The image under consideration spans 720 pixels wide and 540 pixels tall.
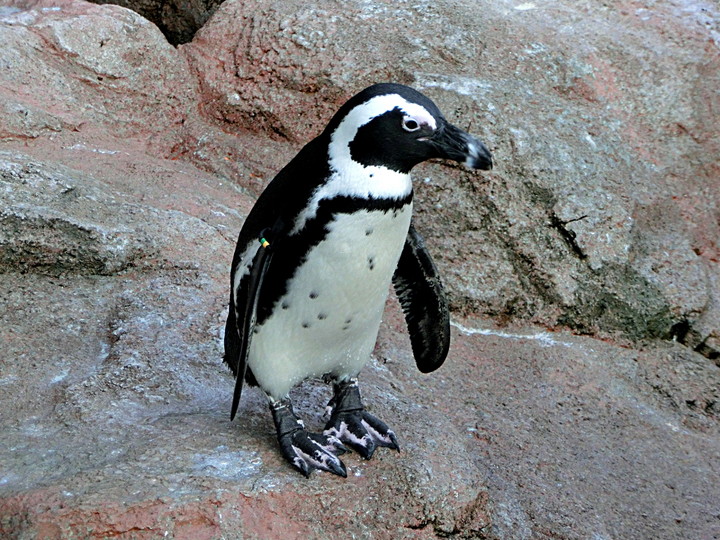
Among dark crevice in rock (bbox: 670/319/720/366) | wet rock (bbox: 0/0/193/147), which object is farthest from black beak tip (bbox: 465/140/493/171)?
wet rock (bbox: 0/0/193/147)

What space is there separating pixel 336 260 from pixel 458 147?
43cm

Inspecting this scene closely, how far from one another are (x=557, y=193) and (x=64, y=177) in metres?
2.30

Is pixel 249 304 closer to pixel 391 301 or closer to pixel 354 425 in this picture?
pixel 354 425

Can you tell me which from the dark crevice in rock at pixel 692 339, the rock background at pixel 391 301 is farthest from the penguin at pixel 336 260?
the dark crevice in rock at pixel 692 339

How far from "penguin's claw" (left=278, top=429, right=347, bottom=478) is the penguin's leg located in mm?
90

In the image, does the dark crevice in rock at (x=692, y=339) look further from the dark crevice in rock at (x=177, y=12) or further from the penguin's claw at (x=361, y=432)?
the dark crevice in rock at (x=177, y=12)

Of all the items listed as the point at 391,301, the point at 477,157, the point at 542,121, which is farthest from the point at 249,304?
the point at 542,121

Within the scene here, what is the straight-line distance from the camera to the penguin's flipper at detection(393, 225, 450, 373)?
8.90 feet

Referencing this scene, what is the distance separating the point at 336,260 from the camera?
2291mm

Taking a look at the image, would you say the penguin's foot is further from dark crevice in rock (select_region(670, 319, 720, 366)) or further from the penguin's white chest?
dark crevice in rock (select_region(670, 319, 720, 366))

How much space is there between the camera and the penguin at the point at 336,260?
7.26ft

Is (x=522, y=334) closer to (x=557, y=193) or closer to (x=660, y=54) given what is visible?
(x=557, y=193)

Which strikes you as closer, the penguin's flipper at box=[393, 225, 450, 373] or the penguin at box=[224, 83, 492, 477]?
the penguin at box=[224, 83, 492, 477]

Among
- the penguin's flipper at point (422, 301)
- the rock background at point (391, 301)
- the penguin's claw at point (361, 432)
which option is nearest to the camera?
the rock background at point (391, 301)
